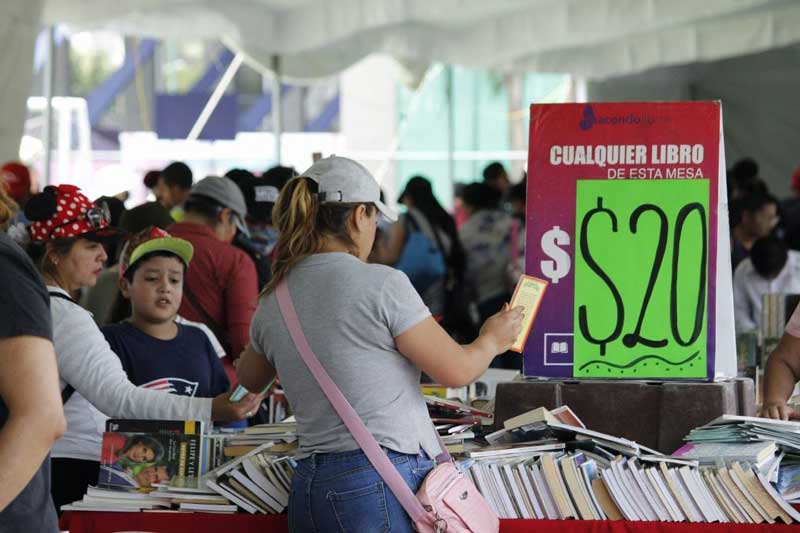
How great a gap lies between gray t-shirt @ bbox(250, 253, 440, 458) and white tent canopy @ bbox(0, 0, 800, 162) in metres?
5.55

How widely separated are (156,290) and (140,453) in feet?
2.98

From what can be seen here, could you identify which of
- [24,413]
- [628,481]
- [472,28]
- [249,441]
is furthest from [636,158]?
[472,28]

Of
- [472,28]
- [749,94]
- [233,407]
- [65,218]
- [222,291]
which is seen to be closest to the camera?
[233,407]

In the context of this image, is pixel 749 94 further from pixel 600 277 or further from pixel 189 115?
pixel 600 277

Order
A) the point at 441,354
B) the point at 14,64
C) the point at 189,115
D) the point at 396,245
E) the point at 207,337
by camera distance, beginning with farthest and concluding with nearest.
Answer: the point at 189,115, the point at 396,245, the point at 14,64, the point at 207,337, the point at 441,354

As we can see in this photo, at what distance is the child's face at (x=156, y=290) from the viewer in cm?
399

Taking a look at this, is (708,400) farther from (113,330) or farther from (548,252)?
(113,330)

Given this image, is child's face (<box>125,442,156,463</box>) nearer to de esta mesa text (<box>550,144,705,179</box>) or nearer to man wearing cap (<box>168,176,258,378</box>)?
de esta mesa text (<box>550,144,705,179</box>)

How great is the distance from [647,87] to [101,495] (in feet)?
32.8

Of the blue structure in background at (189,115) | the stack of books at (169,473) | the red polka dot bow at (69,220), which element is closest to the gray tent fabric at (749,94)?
the blue structure in background at (189,115)

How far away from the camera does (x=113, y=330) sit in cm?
397

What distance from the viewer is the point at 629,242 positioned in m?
3.43

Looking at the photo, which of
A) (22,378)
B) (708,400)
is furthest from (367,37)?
(22,378)

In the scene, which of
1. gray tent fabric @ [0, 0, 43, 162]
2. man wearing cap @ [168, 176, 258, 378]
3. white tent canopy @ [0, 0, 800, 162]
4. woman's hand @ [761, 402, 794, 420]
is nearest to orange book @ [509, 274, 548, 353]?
woman's hand @ [761, 402, 794, 420]
